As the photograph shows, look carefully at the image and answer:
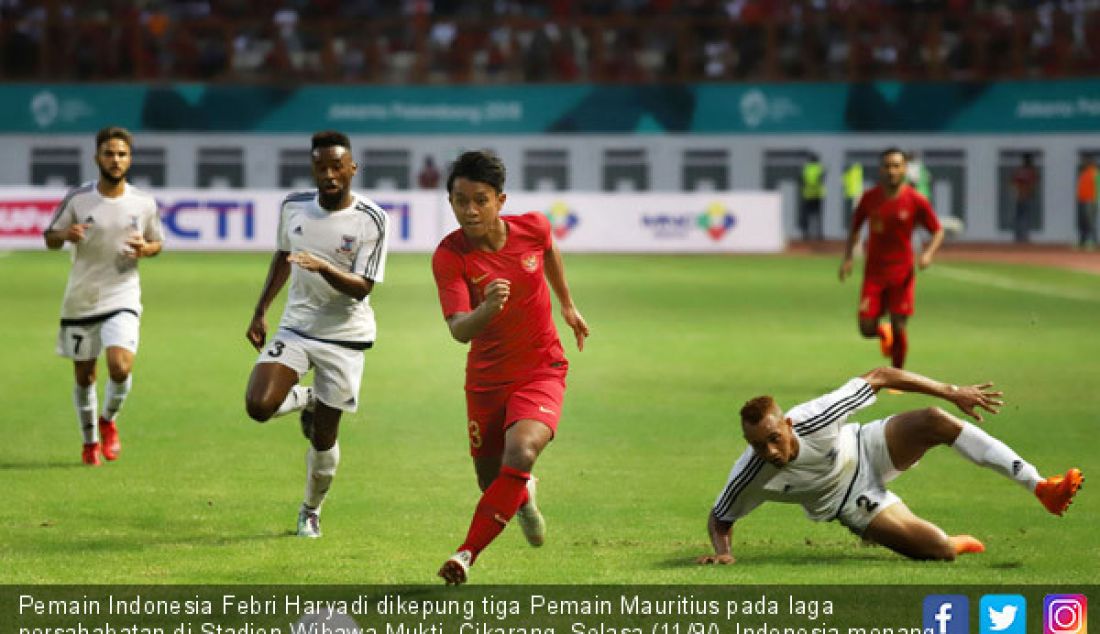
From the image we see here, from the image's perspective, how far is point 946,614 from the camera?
7.80 metres

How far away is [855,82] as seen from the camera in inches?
1935

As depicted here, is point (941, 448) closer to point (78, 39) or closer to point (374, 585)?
point (374, 585)

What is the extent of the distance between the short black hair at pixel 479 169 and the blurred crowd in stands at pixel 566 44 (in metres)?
41.2

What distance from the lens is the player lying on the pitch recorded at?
9.22 meters

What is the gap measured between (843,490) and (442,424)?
663 centimetres

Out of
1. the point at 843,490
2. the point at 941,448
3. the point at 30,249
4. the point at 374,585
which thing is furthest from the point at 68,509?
the point at 30,249

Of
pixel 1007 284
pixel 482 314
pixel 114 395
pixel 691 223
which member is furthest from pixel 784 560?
pixel 691 223

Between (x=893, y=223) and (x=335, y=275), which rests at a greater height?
(x=335, y=275)

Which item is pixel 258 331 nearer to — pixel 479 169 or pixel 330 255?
pixel 330 255

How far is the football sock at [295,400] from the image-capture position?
34.8ft

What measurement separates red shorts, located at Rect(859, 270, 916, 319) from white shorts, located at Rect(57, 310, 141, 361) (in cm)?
769

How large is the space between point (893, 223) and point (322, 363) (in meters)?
9.15

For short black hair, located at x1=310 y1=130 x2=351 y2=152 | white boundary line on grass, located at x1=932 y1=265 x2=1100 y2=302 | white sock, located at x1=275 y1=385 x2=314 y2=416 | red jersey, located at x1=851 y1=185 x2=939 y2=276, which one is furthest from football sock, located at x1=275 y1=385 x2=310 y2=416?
white boundary line on grass, located at x1=932 y1=265 x2=1100 y2=302

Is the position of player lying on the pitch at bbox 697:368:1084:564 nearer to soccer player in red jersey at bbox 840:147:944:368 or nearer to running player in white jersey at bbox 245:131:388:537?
running player in white jersey at bbox 245:131:388:537
